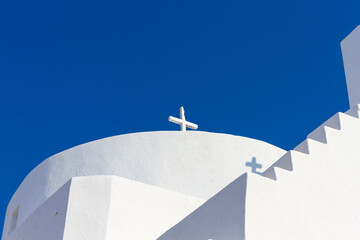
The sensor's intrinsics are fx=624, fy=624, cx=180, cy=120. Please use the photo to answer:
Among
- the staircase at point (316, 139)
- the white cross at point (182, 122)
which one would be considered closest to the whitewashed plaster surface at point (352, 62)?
the staircase at point (316, 139)

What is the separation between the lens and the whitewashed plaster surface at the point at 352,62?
989cm

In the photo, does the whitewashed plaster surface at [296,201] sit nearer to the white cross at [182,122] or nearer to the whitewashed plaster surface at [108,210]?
the whitewashed plaster surface at [108,210]

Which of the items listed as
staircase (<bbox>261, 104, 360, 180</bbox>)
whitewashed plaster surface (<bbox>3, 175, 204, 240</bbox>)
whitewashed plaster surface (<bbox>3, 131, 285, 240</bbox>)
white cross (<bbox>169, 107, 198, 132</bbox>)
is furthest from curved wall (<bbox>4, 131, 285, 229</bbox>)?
staircase (<bbox>261, 104, 360, 180</bbox>)

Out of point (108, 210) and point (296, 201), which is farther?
point (108, 210)

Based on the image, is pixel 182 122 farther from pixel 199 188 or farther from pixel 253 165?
pixel 199 188

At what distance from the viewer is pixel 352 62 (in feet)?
33.5

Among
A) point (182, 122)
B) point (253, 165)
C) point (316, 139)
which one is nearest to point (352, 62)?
point (253, 165)

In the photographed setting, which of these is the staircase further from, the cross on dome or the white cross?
the white cross

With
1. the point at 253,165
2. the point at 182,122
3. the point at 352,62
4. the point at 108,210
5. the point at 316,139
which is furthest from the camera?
the point at 182,122

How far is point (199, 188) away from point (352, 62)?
10.8 feet

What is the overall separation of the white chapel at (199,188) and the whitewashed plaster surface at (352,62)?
19 mm

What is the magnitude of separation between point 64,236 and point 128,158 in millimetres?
2414

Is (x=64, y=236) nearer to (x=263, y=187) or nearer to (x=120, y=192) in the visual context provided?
(x=120, y=192)

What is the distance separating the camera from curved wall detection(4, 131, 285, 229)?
35.0 feet
